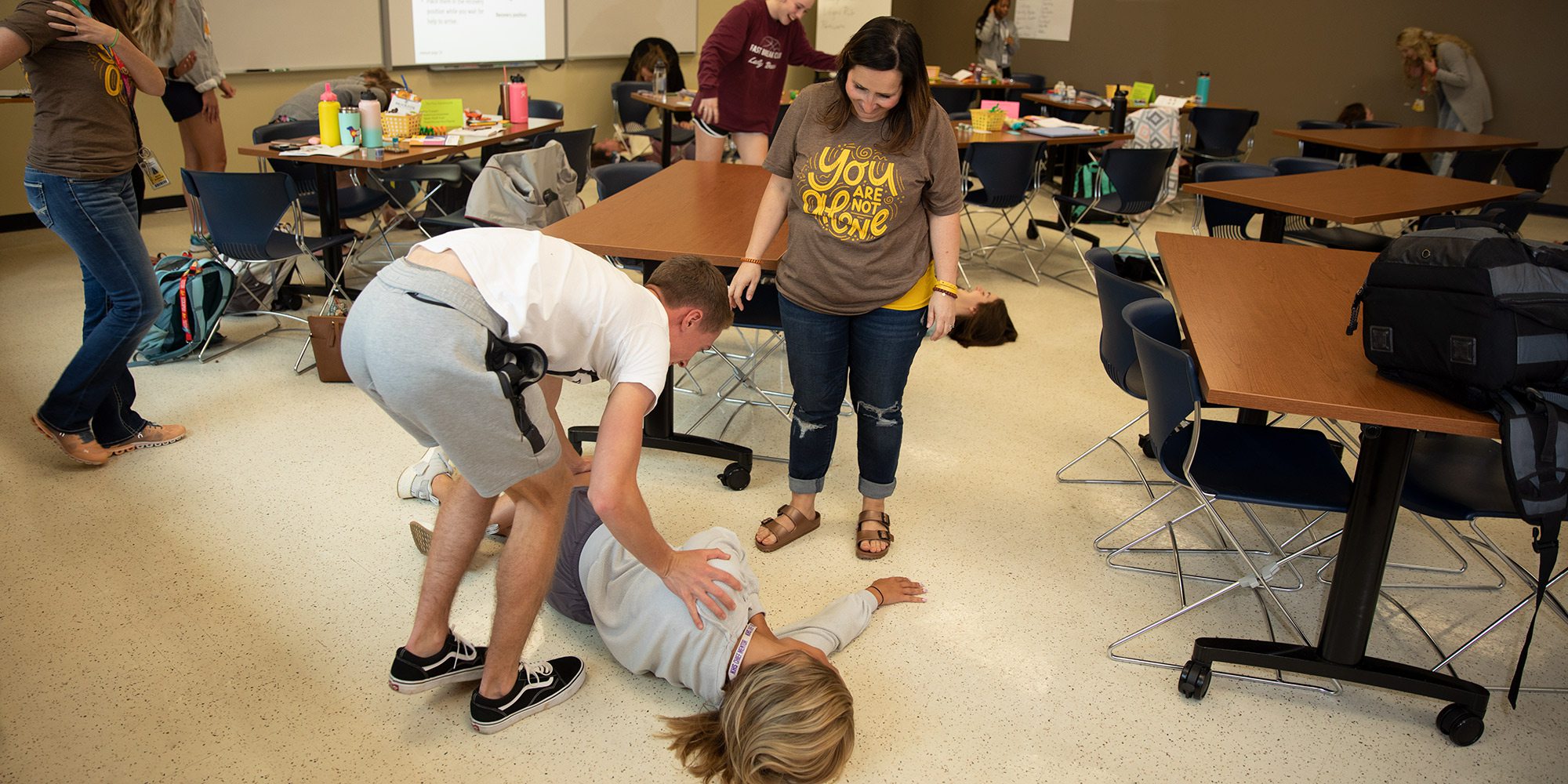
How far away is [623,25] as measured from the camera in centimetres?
941

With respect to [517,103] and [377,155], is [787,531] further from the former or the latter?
[517,103]

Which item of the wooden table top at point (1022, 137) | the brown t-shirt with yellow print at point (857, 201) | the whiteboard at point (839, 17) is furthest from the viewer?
the whiteboard at point (839, 17)

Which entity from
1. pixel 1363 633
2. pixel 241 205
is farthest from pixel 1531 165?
pixel 241 205

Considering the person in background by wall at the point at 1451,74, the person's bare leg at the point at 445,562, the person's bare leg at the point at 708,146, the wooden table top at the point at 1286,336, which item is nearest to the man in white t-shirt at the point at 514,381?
the person's bare leg at the point at 445,562

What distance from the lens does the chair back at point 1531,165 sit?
629cm

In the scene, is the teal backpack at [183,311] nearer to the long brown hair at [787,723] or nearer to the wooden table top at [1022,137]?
the long brown hair at [787,723]

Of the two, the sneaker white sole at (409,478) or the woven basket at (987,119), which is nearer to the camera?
the sneaker white sole at (409,478)

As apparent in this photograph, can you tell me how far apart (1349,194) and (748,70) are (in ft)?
9.17

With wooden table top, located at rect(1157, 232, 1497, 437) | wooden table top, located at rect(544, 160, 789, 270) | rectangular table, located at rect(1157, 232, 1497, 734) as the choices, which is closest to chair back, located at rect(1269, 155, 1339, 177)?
wooden table top, located at rect(1157, 232, 1497, 437)

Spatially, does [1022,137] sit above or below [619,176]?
above

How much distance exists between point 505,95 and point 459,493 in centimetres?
418

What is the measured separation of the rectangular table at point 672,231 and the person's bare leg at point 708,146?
1.30m

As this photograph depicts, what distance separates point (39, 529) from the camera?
2811 millimetres

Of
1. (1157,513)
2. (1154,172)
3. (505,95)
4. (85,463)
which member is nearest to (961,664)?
(1157,513)
